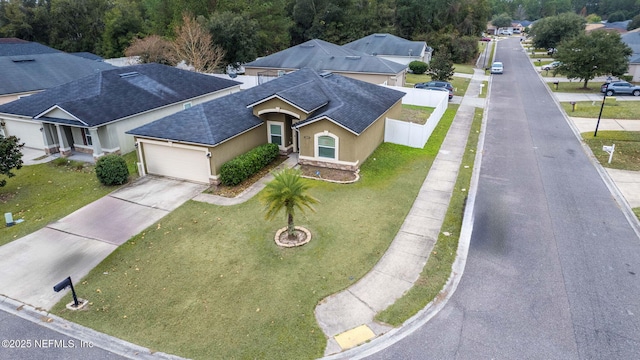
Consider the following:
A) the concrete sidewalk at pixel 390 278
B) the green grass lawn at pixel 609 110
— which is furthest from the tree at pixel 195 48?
the green grass lawn at pixel 609 110

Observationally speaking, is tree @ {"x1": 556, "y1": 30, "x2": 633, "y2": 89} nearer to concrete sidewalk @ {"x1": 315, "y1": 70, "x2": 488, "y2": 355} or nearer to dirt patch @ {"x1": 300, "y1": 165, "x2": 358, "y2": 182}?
concrete sidewalk @ {"x1": 315, "y1": 70, "x2": 488, "y2": 355}

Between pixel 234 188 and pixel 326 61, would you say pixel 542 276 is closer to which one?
pixel 234 188

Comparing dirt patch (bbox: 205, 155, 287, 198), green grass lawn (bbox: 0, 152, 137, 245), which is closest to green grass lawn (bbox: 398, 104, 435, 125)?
dirt patch (bbox: 205, 155, 287, 198)

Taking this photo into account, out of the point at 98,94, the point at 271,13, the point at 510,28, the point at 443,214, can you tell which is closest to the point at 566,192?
the point at 443,214

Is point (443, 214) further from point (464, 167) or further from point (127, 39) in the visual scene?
point (127, 39)

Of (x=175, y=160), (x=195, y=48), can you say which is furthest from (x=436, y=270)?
(x=195, y=48)

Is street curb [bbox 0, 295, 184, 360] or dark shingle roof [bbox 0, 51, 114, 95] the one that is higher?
dark shingle roof [bbox 0, 51, 114, 95]
